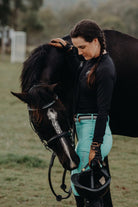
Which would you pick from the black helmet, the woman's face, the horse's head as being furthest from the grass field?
the black helmet

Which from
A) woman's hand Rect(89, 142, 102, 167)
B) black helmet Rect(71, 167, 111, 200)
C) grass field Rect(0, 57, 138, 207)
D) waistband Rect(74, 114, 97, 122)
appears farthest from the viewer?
grass field Rect(0, 57, 138, 207)

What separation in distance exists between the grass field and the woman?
1.30 m

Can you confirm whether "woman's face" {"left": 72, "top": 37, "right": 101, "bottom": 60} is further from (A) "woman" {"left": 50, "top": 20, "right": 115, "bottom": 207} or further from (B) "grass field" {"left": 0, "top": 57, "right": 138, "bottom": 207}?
(B) "grass field" {"left": 0, "top": 57, "right": 138, "bottom": 207}

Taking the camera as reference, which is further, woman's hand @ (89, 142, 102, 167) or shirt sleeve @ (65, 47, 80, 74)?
shirt sleeve @ (65, 47, 80, 74)

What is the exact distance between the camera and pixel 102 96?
8.28 feet

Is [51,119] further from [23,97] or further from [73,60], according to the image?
[73,60]

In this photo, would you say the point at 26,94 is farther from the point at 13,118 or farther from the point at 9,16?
the point at 9,16

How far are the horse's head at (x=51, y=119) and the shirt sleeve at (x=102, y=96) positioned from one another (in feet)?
0.80

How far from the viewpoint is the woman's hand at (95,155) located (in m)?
2.44

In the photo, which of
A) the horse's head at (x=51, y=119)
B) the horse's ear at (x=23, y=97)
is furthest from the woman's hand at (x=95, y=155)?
the horse's ear at (x=23, y=97)

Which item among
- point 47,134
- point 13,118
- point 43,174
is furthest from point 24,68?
point 13,118

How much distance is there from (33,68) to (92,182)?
0.93 metres

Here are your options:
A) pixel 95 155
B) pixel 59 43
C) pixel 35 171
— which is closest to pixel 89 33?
pixel 59 43

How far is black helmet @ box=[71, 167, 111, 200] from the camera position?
8.37ft
